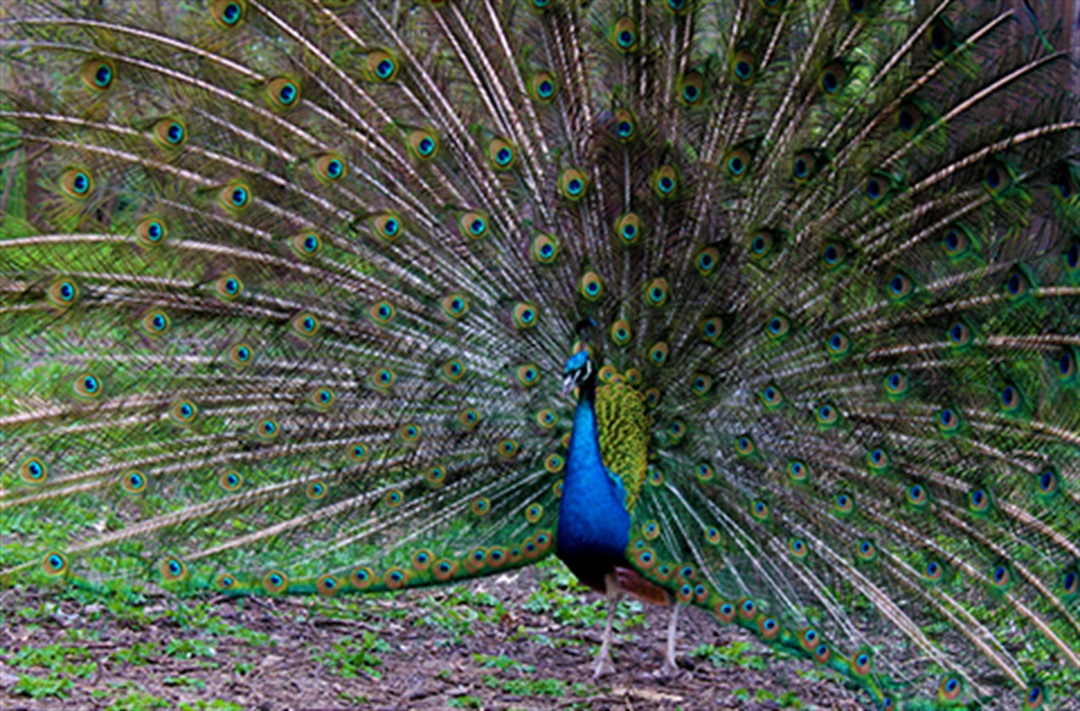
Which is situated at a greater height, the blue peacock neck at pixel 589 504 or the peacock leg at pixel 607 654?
the blue peacock neck at pixel 589 504

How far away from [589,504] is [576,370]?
1.80ft

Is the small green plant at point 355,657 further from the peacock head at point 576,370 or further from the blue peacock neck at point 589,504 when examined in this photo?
the peacock head at point 576,370

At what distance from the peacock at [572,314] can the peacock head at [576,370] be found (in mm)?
23

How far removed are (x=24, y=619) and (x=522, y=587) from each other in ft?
→ 8.54

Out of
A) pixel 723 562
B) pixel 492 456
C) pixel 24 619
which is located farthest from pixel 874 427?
pixel 24 619

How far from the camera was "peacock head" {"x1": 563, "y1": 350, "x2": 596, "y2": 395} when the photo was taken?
442 centimetres

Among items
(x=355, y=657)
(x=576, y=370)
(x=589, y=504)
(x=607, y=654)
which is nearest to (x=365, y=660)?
(x=355, y=657)

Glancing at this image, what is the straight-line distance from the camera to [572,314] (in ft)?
15.8

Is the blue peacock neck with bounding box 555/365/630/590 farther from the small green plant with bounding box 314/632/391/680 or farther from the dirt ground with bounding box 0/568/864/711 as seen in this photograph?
the small green plant with bounding box 314/632/391/680

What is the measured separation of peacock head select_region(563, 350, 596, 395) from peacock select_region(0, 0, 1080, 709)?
23mm

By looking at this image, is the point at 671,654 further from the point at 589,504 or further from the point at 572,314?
the point at 572,314

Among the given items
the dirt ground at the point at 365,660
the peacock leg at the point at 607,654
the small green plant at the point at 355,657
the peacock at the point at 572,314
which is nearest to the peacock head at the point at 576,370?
the peacock at the point at 572,314

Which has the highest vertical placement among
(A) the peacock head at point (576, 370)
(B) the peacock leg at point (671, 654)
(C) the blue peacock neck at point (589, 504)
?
(A) the peacock head at point (576, 370)

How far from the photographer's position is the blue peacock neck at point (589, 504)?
458cm
